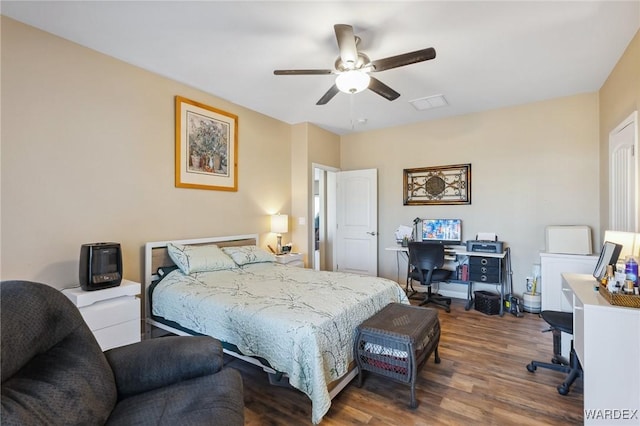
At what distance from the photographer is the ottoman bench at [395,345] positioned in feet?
6.52

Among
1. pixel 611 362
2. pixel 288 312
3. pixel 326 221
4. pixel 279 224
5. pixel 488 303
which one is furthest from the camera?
pixel 326 221

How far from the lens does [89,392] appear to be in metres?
1.24

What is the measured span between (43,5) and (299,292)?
9.10 ft

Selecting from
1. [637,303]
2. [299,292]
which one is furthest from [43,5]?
[637,303]

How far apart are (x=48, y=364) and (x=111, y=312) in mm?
1269

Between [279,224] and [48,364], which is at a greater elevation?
[279,224]

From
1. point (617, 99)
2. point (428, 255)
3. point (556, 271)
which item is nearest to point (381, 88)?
point (428, 255)

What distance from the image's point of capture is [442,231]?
456 cm

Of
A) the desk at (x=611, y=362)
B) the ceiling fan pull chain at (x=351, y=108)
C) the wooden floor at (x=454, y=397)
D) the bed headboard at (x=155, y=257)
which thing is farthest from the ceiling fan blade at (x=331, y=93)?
the wooden floor at (x=454, y=397)

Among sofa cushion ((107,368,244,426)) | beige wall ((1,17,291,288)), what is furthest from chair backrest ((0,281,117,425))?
beige wall ((1,17,291,288))

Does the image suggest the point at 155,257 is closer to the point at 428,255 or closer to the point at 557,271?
the point at 428,255

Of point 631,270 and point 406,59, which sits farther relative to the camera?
point 406,59

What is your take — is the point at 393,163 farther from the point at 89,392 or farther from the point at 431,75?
the point at 89,392

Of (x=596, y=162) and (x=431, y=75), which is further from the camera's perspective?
(x=596, y=162)
